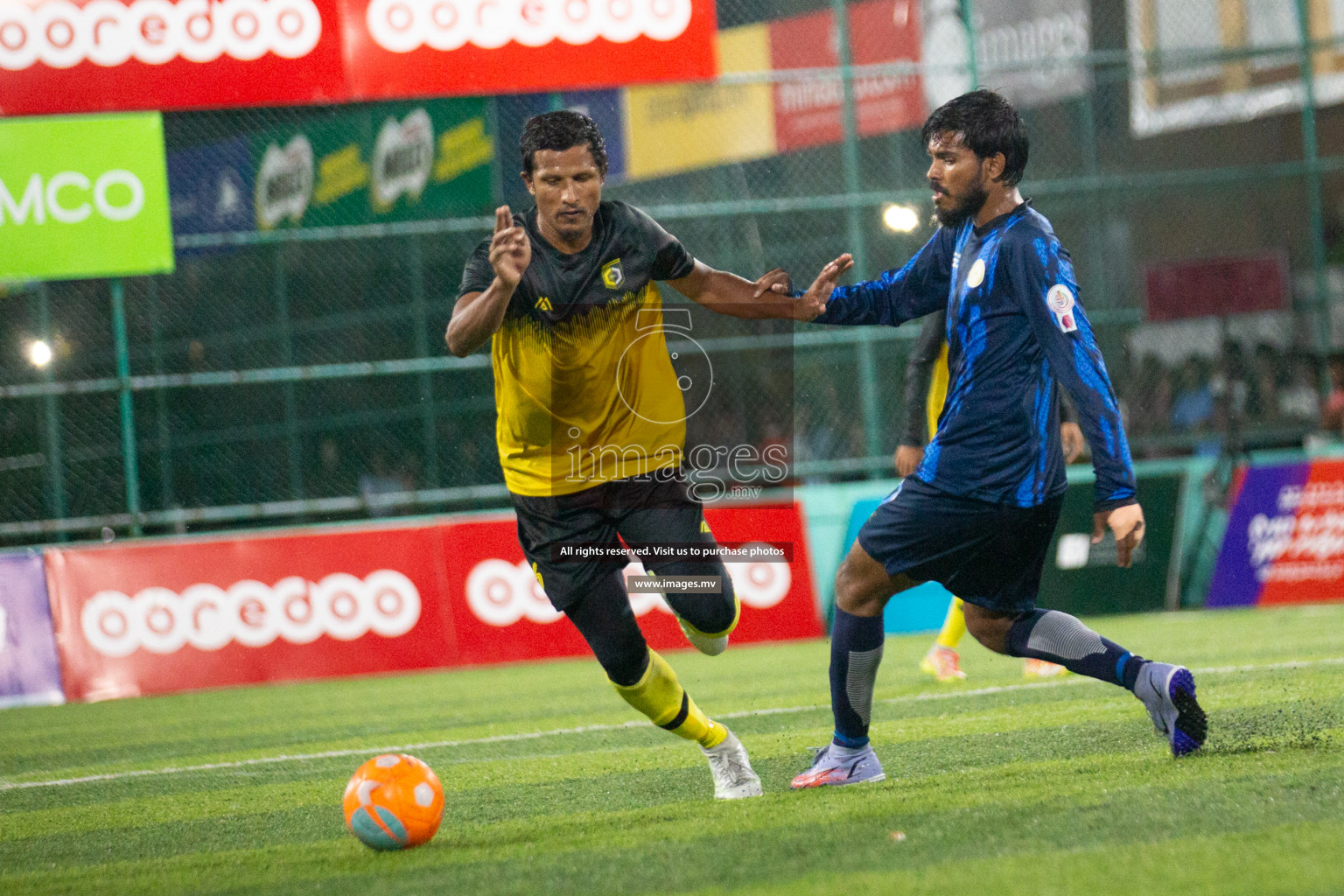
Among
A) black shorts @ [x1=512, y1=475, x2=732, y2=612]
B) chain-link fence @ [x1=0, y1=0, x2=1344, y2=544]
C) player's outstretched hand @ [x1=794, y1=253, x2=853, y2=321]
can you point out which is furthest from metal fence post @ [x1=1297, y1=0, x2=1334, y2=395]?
black shorts @ [x1=512, y1=475, x2=732, y2=612]

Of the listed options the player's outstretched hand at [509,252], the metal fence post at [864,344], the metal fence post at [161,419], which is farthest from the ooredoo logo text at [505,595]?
the player's outstretched hand at [509,252]

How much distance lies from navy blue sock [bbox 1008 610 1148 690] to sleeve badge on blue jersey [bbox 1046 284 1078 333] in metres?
1.01

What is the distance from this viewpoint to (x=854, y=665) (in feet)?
15.9

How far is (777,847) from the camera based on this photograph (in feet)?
13.2

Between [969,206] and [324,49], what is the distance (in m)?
8.53

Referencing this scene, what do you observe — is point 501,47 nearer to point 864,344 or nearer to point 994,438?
point 864,344

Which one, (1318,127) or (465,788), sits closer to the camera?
(465,788)

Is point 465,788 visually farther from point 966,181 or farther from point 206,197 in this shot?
point 206,197

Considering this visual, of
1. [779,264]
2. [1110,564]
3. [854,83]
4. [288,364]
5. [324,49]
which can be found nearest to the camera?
[1110,564]

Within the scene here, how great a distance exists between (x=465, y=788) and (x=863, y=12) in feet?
37.9

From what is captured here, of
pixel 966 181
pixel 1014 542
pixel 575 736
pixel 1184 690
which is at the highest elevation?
pixel 966 181

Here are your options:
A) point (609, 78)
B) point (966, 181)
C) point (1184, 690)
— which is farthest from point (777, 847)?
point (609, 78)

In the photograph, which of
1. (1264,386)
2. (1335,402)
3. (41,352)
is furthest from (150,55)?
(1335,402)

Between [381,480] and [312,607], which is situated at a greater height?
[381,480]
